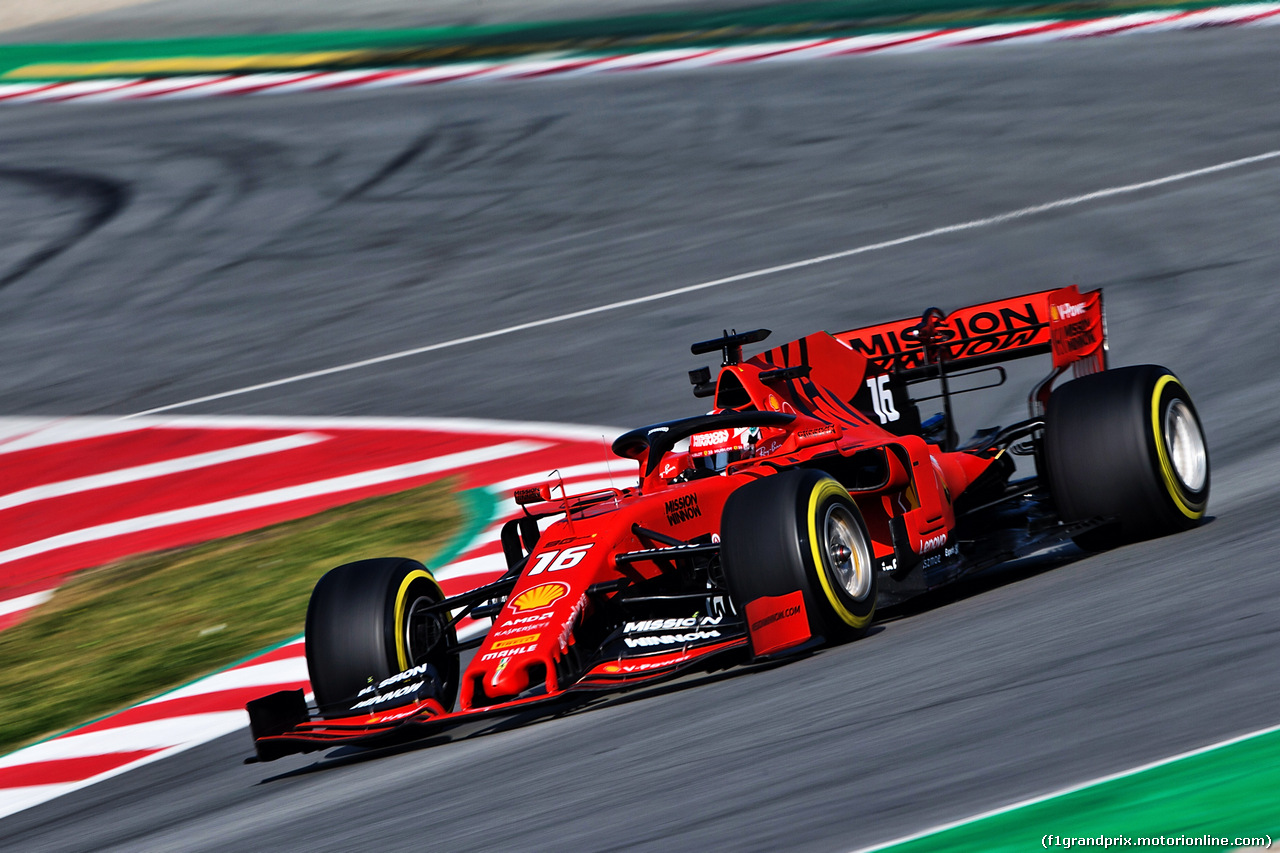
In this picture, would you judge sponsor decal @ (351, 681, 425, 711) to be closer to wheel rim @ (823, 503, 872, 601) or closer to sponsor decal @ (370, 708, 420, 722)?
sponsor decal @ (370, 708, 420, 722)

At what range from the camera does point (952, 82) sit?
21.2 m

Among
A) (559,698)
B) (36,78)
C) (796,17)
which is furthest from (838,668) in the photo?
(36,78)

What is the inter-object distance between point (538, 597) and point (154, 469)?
23.5ft

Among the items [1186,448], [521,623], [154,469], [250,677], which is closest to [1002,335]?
[1186,448]

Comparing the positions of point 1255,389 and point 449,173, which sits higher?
point 449,173

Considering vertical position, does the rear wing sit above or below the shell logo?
above

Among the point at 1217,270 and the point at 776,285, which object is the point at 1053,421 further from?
the point at 776,285

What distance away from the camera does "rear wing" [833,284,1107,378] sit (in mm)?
8469

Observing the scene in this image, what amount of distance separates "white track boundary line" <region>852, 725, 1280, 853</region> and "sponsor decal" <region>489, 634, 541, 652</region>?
2377mm

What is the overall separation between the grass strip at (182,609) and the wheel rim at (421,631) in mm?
2007

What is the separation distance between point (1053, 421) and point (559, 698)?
277cm

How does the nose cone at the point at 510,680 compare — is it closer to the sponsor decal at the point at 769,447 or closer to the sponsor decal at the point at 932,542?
the sponsor decal at the point at 769,447

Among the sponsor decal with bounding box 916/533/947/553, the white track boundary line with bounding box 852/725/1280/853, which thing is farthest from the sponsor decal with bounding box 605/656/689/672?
the white track boundary line with bounding box 852/725/1280/853

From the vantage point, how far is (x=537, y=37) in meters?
27.4
